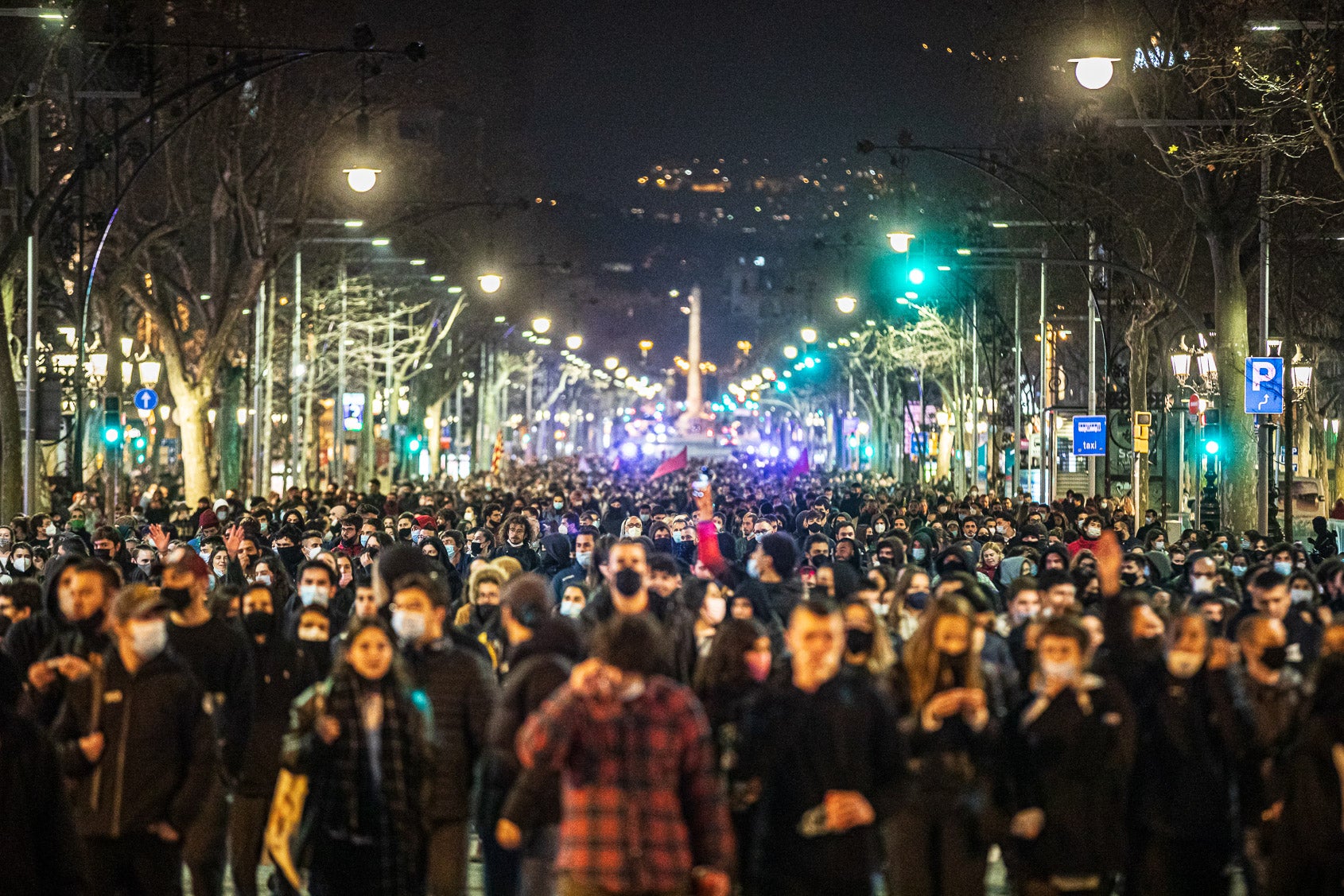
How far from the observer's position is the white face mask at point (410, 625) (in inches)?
354

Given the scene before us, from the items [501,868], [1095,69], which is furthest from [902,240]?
[501,868]

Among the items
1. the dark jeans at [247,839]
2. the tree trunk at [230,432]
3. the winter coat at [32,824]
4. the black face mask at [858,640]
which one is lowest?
the dark jeans at [247,839]

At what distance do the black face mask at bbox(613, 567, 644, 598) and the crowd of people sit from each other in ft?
0.08

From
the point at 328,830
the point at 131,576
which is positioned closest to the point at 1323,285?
the point at 131,576

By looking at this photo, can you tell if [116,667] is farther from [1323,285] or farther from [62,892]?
[1323,285]

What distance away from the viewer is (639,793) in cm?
685

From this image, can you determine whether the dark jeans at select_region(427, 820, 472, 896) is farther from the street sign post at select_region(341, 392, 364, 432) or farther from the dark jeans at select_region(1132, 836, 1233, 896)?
the street sign post at select_region(341, 392, 364, 432)

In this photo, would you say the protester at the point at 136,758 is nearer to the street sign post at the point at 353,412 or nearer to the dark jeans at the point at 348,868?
the dark jeans at the point at 348,868

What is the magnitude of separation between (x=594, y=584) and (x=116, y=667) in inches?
256

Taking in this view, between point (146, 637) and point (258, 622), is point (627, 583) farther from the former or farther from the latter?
point (258, 622)

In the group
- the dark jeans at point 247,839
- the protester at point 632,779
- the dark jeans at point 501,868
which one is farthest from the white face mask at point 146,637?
the protester at point 632,779

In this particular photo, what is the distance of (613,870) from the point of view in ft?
22.4

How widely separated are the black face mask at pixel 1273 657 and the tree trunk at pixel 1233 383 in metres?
22.4

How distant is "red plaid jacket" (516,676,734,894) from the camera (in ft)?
22.5
